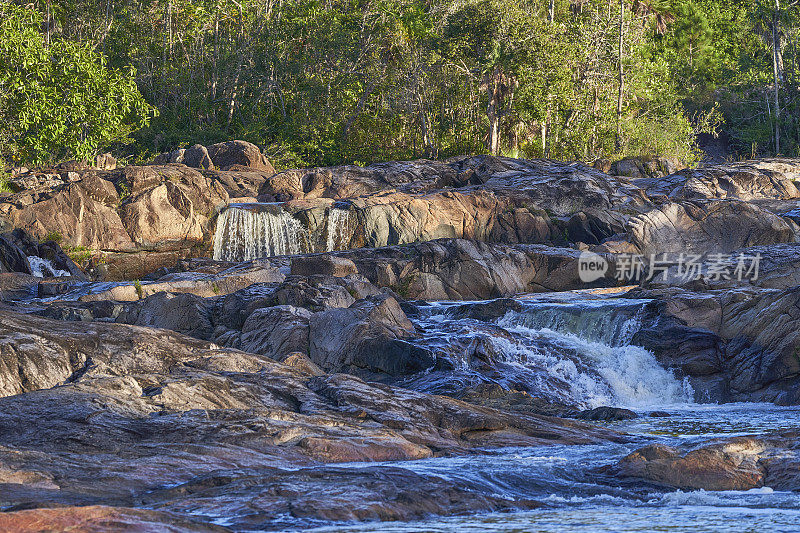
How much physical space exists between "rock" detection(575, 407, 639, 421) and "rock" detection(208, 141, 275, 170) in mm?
23345

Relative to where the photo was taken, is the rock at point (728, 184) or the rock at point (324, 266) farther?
the rock at point (728, 184)

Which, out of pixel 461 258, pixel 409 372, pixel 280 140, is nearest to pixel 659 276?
pixel 461 258

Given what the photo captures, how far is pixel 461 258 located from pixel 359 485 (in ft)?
53.6

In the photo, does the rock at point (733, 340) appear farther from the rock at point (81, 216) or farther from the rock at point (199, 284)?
the rock at point (81, 216)

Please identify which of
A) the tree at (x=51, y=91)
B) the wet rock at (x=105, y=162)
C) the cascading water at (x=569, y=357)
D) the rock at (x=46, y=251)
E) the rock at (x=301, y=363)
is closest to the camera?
the rock at (x=301, y=363)

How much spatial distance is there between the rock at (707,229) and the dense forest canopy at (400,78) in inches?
490

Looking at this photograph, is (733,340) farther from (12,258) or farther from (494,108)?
(494,108)

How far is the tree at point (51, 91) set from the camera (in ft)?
77.4

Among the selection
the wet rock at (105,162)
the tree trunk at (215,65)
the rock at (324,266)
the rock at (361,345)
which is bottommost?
the rock at (361,345)

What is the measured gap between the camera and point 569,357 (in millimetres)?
15875

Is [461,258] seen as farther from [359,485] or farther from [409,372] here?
[359,485]

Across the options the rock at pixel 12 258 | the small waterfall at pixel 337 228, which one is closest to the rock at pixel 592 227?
the small waterfall at pixel 337 228

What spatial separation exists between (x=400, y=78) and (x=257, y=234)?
15.7 m

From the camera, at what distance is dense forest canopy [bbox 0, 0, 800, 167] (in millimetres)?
37969
